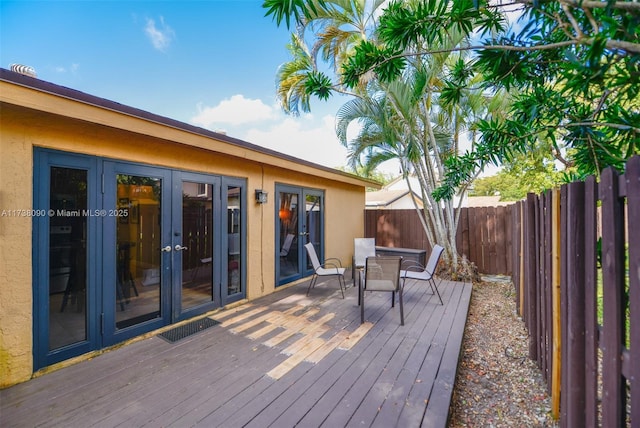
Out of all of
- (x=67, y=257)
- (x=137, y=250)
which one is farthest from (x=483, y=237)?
(x=67, y=257)

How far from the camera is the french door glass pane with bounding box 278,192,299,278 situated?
18.4ft

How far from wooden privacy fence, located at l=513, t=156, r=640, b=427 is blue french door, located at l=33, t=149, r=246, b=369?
13.0 ft

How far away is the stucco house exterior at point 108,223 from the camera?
8.01ft

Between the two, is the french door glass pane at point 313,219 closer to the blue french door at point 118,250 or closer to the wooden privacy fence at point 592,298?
the blue french door at point 118,250

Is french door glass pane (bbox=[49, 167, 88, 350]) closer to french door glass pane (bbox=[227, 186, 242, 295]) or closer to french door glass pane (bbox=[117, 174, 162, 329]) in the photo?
french door glass pane (bbox=[117, 174, 162, 329])

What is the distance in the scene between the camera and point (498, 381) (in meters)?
2.57

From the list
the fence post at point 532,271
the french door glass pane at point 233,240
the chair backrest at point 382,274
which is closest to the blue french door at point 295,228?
the french door glass pane at point 233,240

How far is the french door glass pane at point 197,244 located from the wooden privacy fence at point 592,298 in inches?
158

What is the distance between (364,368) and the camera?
103 inches

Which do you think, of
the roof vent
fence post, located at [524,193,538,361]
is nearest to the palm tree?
fence post, located at [524,193,538,361]

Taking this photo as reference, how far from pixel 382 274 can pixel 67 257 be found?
3.74m

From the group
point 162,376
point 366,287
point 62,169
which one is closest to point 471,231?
point 366,287

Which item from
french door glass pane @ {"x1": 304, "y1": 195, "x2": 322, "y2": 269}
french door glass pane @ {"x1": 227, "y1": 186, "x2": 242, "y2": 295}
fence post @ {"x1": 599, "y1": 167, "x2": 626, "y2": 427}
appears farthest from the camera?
french door glass pane @ {"x1": 304, "y1": 195, "x2": 322, "y2": 269}

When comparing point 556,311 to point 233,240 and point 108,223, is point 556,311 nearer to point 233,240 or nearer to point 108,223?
point 233,240
